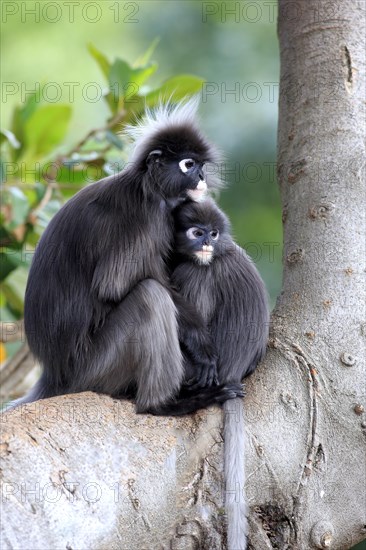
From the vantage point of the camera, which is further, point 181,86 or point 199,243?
point 181,86

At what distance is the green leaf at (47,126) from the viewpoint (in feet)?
15.8

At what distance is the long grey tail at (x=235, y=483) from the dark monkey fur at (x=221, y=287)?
12.9 inches

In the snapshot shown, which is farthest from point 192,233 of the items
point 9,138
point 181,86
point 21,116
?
point 21,116

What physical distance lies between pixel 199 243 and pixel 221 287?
0.20 m

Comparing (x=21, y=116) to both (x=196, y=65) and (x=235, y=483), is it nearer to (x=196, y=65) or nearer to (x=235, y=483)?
(x=235, y=483)

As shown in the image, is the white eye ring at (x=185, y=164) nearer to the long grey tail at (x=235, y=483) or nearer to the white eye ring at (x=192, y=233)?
the white eye ring at (x=192, y=233)

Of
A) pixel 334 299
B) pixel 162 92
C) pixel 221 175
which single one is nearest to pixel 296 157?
pixel 221 175

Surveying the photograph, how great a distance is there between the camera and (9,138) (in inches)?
184

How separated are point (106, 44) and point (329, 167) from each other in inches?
340

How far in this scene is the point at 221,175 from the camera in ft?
12.7

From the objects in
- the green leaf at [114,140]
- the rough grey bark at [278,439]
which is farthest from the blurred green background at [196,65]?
the rough grey bark at [278,439]

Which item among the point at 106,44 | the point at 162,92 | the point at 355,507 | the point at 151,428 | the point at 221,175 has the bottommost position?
the point at 355,507

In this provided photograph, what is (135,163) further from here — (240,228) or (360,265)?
(240,228)

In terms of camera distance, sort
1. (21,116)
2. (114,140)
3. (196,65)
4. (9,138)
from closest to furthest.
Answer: (114,140) < (9,138) < (21,116) < (196,65)
